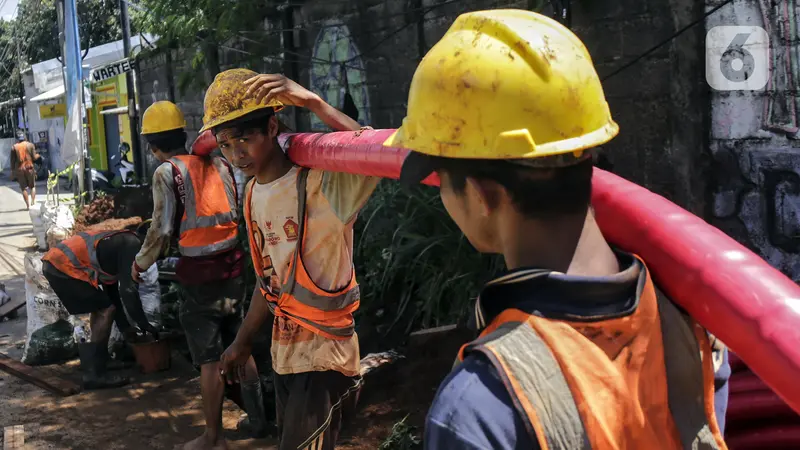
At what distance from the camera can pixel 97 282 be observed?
6.34m

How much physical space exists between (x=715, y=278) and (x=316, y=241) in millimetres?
1986

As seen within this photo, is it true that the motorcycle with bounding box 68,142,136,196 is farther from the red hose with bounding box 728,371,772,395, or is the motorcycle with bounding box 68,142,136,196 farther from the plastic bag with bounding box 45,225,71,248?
the red hose with bounding box 728,371,772,395

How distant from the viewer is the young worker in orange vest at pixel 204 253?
184 inches

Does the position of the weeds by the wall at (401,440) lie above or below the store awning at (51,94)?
below

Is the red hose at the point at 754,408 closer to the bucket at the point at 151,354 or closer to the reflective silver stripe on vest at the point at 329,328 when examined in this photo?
the reflective silver stripe on vest at the point at 329,328

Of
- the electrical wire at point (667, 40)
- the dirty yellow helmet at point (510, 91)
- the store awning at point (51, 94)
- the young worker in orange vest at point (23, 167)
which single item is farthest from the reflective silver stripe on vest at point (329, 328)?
the store awning at point (51, 94)

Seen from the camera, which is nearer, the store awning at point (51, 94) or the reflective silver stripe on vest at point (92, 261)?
the reflective silver stripe on vest at point (92, 261)

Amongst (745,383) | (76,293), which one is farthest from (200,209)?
(745,383)

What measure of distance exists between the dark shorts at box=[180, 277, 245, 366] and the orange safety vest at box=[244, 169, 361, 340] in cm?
168

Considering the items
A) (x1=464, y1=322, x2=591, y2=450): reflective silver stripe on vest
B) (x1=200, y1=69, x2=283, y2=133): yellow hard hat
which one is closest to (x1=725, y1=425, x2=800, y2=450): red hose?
(x1=464, y1=322, x2=591, y2=450): reflective silver stripe on vest

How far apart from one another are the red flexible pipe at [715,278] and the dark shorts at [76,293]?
5537 millimetres

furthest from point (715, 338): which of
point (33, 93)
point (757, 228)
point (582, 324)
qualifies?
point (33, 93)

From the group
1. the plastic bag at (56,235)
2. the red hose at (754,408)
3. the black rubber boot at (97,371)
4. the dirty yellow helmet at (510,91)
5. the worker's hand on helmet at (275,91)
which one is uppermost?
the worker's hand on helmet at (275,91)

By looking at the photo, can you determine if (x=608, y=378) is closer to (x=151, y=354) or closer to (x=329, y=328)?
(x=329, y=328)
